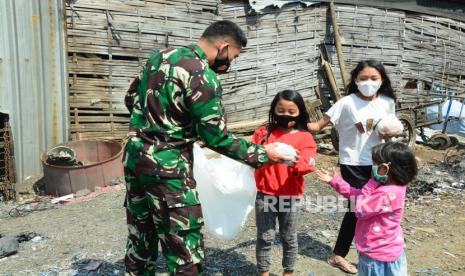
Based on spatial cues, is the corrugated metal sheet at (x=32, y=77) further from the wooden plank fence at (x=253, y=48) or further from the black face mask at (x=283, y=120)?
the black face mask at (x=283, y=120)

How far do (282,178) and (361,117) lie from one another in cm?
82

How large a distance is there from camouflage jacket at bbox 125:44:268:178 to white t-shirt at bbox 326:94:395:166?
51.5 inches

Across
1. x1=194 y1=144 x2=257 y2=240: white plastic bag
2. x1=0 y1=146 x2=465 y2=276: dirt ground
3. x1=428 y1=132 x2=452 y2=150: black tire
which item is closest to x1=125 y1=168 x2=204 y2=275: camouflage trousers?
x1=194 y1=144 x2=257 y2=240: white plastic bag

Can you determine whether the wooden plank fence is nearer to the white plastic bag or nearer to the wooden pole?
the wooden pole

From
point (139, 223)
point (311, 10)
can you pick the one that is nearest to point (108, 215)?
point (139, 223)

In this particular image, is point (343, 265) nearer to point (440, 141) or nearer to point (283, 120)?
point (283, 120)

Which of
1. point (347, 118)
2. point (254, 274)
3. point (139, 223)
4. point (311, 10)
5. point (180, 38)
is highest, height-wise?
point (311, 10)

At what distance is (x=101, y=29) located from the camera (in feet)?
Result: 23.0

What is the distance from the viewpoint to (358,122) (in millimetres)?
3477

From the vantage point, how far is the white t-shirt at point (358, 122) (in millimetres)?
3473

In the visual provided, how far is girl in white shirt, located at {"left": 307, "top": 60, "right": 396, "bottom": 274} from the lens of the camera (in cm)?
346

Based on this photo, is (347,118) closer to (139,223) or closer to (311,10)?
(139,223)

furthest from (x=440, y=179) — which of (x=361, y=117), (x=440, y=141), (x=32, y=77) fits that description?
(x=32, y=77)

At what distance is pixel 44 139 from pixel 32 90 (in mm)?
765
